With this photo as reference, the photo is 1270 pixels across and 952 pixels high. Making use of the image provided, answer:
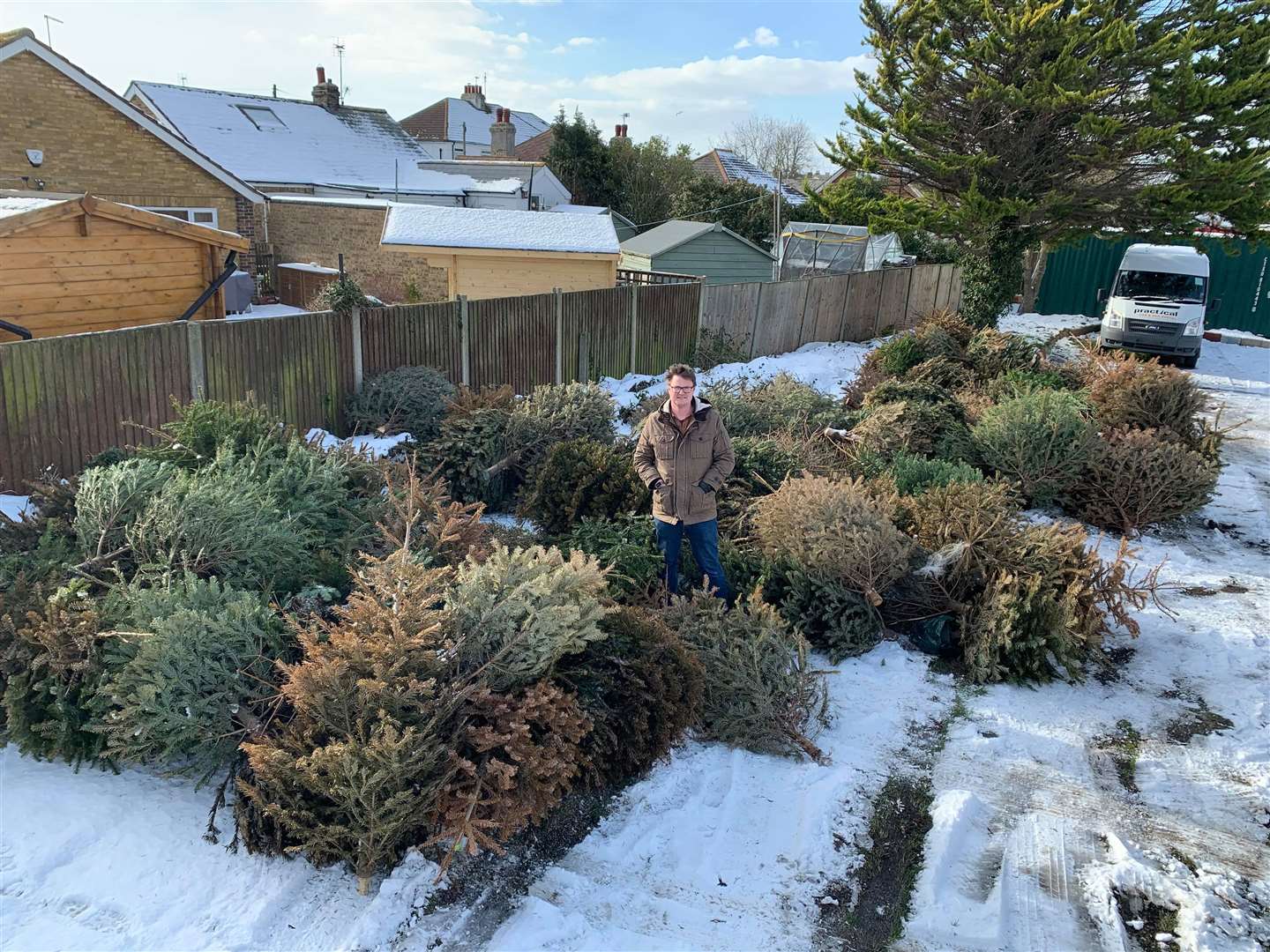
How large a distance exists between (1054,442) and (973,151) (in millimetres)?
10722

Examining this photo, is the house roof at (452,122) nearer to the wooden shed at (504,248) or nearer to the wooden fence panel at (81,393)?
the wooden shed at (504,248)

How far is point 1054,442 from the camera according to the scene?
27.9 feet

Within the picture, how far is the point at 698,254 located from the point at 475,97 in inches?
1272

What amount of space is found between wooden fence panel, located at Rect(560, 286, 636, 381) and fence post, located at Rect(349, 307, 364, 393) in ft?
11.8

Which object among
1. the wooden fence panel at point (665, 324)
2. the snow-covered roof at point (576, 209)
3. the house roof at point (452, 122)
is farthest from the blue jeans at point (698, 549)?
the house roof at point (452, 122)

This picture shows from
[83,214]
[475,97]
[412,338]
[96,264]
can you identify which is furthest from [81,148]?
[475,97]

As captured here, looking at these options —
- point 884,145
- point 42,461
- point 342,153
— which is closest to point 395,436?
point 42,461

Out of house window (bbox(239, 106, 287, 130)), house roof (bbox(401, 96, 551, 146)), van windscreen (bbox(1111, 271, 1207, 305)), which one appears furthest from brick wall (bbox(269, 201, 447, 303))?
house roof (bbox(401, 96, 551, 146))

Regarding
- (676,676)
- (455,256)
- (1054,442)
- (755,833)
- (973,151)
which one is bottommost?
(755,833)

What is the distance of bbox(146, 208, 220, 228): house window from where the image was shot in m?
19.9

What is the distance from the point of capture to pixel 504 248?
15578 millimetres

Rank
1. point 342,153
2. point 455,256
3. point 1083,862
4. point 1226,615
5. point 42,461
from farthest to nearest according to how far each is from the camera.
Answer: point 342,153
point 455,256
point 42,461
point 1226,615
point 1083,862

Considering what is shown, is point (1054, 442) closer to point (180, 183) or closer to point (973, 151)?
point (973, 151)

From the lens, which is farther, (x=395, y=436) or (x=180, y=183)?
(x=180, y=183)
